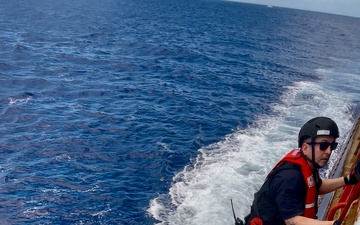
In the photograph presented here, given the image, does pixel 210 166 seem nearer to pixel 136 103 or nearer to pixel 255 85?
pixel 136 103

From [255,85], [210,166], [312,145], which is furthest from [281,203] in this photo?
[255,85]

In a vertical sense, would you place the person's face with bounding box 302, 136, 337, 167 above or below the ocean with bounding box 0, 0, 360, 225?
above

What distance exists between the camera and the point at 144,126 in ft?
66.3

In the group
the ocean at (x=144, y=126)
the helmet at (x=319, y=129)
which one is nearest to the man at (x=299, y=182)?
the helmet at (x=319, y=129)

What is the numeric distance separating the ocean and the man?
7457 mm

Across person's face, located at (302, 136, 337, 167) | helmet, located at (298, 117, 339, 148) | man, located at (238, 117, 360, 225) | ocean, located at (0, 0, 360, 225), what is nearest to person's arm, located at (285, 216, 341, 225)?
man, located at (238, 117, 360, 225)

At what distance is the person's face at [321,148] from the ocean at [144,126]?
7776 millimetres

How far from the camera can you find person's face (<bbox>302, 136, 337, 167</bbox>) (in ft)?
13.2

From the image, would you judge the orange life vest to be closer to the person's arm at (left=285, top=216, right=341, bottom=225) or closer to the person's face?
the person's face

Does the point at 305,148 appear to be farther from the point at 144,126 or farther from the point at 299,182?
the point at 144,126

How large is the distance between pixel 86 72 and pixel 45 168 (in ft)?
54.7

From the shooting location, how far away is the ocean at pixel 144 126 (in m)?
12.8

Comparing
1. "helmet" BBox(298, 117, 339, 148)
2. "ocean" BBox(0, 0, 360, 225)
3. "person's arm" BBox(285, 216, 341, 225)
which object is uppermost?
"helmet" BBox(298, 117, 339, 148)

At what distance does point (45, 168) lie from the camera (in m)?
15.0
